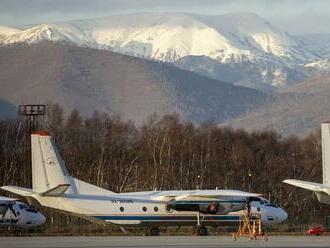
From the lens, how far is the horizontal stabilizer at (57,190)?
221ft

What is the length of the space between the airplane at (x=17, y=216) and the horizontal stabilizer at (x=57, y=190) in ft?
15.4

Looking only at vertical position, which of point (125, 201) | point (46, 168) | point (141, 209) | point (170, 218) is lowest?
point (170, 218)

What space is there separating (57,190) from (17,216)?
19.2 ft

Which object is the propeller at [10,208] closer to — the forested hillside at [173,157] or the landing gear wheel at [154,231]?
the landing gear wheel at [154,231]

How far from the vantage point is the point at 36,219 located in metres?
73.6

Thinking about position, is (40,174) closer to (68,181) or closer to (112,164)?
(68,181)

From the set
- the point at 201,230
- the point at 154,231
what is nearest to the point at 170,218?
the point at 154,231

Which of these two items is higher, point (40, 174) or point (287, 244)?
point (40, 174)

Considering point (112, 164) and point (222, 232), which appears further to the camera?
point (112, 164)

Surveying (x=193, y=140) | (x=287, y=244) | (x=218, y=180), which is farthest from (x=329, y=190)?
(x=193, y=140)

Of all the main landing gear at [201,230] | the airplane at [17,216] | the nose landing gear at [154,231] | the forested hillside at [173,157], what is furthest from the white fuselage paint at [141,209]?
the forested hillside at [173,157]

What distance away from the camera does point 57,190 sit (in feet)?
223

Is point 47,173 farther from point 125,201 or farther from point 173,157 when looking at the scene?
point 173,157

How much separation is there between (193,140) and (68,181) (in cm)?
6389
